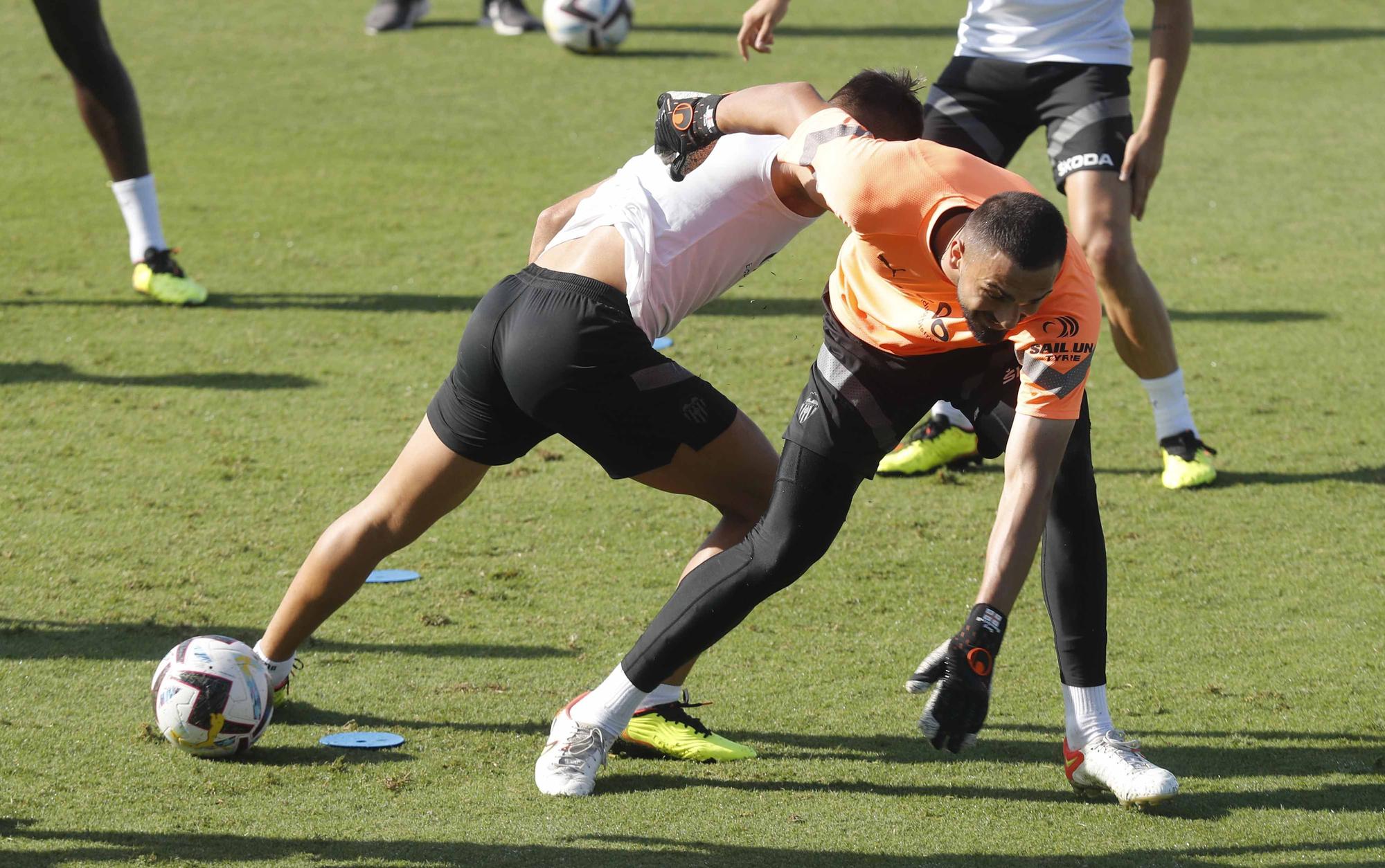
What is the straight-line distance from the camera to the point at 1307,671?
445 centimetres

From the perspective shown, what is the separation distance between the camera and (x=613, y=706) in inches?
150

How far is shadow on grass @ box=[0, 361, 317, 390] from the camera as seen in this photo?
267 inches

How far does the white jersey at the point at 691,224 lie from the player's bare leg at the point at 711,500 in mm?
331

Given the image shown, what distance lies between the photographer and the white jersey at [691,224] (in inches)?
147

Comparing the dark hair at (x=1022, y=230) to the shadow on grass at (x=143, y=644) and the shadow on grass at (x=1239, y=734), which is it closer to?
the shadow on grass at (x=1239, y=734)

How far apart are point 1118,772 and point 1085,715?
18cm

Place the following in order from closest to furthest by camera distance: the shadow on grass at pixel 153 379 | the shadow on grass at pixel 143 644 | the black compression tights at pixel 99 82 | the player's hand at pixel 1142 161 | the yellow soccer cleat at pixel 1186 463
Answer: the shadow on grass at pixel 143 644, the player's hand at pixel 1142 161, the yellow soccer cleat at pixel 1186 463, the shadow on grass at pixel 153 379, the black compression tights at pixel 99 82

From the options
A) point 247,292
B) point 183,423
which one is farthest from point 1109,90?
point 247,292

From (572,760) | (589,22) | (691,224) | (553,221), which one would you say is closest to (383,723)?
(572,760)

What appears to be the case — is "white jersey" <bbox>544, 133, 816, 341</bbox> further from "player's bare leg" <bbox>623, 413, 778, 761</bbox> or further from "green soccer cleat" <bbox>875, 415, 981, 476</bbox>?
"green soccer cleat" <bbox>875, 415, 981, 476</bbox>

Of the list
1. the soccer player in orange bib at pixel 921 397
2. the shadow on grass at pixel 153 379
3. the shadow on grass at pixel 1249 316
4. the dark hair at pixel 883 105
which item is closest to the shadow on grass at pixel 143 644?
the soccer player in orange bib at pixel 921 397

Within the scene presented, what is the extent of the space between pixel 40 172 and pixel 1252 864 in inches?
354

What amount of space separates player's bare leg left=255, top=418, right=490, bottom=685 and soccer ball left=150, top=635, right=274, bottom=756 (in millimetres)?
181

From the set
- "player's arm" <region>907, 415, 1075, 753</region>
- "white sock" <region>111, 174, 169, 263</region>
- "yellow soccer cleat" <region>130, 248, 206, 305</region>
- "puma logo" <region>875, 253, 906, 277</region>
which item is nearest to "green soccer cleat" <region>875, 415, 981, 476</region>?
"puma logo" <region>875, 253, 906, 277</region>
